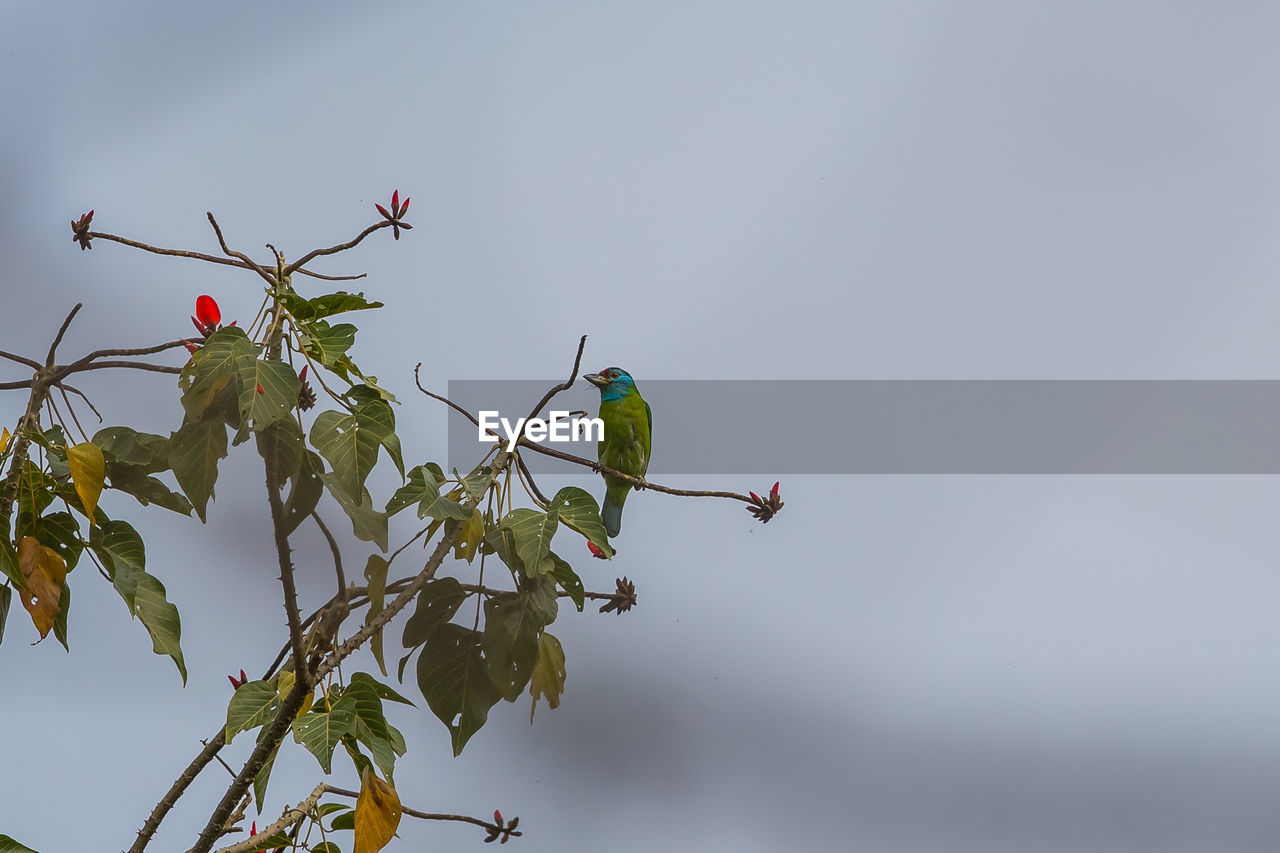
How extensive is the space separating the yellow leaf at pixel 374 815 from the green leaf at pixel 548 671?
0.28 metres

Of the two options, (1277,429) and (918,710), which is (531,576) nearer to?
(918,710)

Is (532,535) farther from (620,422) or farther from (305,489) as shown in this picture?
(620,422)

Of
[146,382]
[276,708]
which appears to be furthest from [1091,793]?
[146,382]

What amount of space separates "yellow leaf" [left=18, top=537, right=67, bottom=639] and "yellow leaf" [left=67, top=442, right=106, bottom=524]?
7 cm

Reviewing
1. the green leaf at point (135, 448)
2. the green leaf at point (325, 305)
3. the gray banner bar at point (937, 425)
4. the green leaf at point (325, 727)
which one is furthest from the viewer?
Answer: the gray banner bar at point (937, 425)

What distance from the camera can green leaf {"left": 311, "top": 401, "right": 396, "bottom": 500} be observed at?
0.94 m

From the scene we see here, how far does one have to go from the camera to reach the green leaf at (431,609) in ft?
3.80

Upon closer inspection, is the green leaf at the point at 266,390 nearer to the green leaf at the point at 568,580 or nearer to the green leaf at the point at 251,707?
the green leaf at the point at 251,707

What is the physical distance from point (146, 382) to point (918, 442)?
1.45 m

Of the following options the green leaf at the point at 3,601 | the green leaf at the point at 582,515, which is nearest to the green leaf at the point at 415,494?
the green leaf at the point at 582,515

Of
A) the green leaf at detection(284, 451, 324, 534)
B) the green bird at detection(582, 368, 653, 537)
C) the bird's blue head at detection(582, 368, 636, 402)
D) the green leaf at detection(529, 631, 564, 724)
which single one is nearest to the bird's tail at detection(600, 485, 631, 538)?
the green bird at detection(582, 368, 653, 537)

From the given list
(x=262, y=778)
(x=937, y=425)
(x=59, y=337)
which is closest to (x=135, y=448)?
(x=59, y=337)

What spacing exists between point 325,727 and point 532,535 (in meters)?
0.27

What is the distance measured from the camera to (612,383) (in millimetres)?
1732
